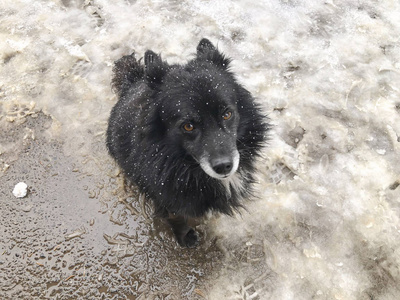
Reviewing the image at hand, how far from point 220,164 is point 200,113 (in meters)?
0.42

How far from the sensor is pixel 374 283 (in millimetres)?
2887

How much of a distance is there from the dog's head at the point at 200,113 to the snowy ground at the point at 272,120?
125 centimetres

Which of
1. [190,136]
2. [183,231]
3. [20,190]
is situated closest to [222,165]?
[190,136]

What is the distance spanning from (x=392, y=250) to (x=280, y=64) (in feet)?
9.16

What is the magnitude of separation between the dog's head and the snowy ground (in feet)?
4.10

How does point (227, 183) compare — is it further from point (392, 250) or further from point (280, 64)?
point (280, 64)

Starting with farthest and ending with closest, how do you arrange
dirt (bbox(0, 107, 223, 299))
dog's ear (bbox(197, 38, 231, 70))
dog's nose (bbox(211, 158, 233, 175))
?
dirt (bbox(0, 107, 223, 299)) < dog's ear (bbox(197, 38, 231, 70)) < dog's nose (bbox(211, 158, 233, 175))

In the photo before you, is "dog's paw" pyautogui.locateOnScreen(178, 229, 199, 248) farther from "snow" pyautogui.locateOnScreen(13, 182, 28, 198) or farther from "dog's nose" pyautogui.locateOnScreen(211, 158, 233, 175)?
"snow" pyautogui.locateOnScreen(13, 182, 28, 198)

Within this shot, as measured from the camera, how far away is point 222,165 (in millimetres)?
2250

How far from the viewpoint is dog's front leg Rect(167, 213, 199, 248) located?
3.01 metres

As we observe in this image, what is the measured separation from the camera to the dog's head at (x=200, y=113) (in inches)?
89.7

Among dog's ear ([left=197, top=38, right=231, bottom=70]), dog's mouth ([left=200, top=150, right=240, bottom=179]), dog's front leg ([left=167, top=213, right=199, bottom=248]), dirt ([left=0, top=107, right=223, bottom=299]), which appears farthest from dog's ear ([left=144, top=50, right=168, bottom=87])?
dirt ([left=0, top=107, right=223, bottom=299])

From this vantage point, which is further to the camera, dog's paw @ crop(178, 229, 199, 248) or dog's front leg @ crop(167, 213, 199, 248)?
dog's paw @ crop(178, 229, 199, 248)

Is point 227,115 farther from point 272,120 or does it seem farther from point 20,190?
point 20,190
